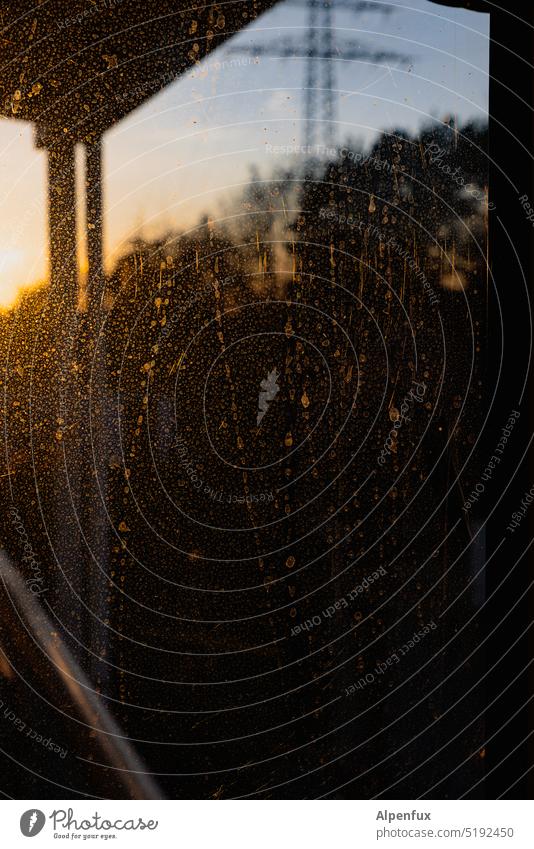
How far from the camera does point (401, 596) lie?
467 millimetres

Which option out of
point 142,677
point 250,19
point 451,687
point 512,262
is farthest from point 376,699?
point 250,19

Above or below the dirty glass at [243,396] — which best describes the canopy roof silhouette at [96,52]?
above

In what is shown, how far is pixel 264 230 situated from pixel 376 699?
323mm

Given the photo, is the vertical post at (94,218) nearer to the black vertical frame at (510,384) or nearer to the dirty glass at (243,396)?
the dirty glass at (243,396)

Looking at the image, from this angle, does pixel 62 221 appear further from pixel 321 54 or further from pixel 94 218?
pixel 321 54

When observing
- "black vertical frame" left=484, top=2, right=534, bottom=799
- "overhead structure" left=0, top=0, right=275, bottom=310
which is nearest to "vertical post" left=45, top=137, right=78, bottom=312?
"overhead structure" left=0, top=0, right=275, bottom=310

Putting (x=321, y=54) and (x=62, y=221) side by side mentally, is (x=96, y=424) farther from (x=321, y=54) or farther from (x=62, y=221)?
(x=321, y=54)

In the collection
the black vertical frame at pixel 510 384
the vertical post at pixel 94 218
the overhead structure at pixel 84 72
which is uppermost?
the overhead structure at pixel 84 72

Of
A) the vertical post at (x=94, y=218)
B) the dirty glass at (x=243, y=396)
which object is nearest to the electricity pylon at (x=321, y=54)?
the dirty glass at (x=243, y=396)

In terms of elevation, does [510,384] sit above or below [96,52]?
below

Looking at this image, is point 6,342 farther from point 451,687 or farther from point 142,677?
point 451,687

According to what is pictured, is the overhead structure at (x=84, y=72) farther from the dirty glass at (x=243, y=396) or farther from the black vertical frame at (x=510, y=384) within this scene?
the black vertical frame at (x=510, y=384)

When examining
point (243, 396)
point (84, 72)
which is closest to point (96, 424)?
point (243, 396)

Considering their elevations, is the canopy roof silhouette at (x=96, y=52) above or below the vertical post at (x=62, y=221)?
above
